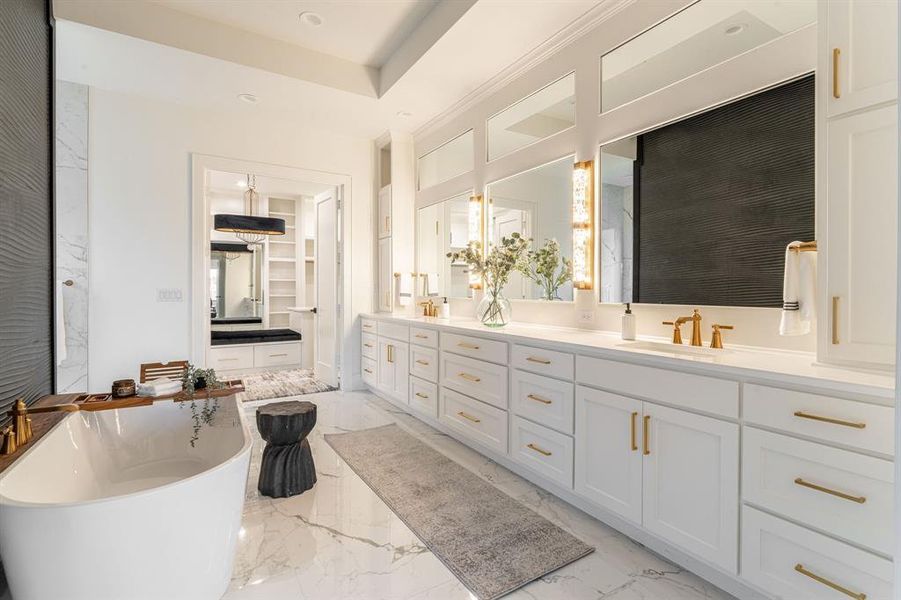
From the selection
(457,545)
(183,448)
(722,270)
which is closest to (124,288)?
(183,448)

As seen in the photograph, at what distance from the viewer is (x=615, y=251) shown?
2.73 metres

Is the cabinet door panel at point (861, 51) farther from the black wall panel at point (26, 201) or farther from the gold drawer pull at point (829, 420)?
the black wall panel at point (26, 201)

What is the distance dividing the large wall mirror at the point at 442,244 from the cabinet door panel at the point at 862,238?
277 cm

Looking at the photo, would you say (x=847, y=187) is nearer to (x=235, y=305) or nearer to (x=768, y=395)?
(x=768, y=395)

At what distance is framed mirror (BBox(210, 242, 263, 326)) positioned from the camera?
23.7 feet

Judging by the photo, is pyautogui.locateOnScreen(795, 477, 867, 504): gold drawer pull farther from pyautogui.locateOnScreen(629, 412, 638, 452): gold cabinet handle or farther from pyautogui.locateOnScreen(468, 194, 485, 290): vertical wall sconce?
pyautogui.locateOnScreen(468, 194, 485, 290): vertical wall sconce

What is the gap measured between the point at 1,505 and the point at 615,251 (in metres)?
2.89

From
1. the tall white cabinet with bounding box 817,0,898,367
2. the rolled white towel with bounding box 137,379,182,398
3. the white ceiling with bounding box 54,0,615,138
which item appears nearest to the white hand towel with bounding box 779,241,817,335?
the tall white cabinet with bounding box 817,0,898,367

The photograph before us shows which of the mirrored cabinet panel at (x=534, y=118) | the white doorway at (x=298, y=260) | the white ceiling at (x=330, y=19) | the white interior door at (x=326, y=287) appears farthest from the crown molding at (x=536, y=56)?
the white interior door at (x=326, y=287)

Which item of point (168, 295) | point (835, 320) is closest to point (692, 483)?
point (835, 320)

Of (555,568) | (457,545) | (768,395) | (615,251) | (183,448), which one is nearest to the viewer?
(768,395)

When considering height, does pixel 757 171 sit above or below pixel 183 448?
above

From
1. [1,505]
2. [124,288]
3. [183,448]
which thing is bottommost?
[183,448]

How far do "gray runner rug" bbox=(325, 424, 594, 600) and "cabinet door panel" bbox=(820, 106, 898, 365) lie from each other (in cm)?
135
